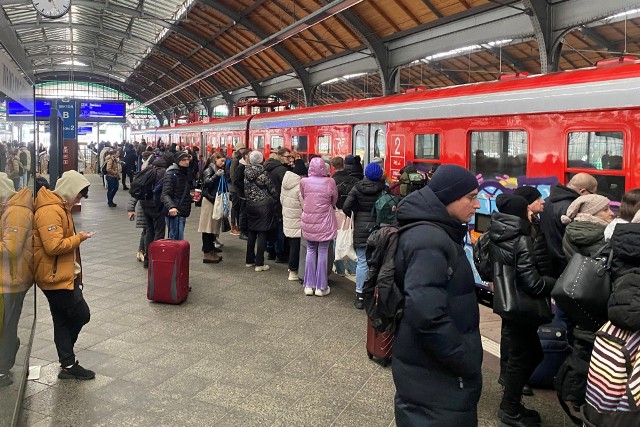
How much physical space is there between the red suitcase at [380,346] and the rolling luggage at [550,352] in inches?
46.2

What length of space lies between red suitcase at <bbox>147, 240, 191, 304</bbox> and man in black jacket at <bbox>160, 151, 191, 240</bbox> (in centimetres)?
110

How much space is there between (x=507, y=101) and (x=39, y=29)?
1121 inches

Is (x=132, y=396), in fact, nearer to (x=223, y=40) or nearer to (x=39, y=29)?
(x=223, y=40)

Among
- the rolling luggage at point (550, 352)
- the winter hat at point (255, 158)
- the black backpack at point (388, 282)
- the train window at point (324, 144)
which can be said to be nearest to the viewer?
the black backpack at point (388, 282)

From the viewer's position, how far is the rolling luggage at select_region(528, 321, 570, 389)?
14.2 feet

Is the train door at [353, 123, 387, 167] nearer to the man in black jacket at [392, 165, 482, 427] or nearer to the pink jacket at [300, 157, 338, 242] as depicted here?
the pink jacket at [300, 157, 338, 242]

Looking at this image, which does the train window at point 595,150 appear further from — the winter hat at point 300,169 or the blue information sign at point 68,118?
the blue information sign at point 68,118

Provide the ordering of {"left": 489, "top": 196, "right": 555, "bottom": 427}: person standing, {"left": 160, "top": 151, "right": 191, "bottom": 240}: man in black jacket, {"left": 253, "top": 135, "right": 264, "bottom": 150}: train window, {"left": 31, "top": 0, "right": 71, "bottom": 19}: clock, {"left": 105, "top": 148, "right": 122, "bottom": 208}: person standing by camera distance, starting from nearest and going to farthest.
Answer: {"left": 489, "top": 196, "right": 555, "bottom": 427}: person standing, {"left": 160, "top": 151, "right": 191, "bottom": 240}: man in black jacket, {"left": 31, "top": 0, "right": 71, "bottom": 19}: clock, {"left": 253, "top": 135, "right": 264, "bottom": 150}: train window, {"left": 105, "top": 148, "right": 122, "bottom": 208}: person standing

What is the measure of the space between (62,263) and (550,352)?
3841 millimetres

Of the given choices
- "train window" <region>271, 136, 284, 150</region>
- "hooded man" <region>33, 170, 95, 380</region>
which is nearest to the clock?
"hooded man" <region>33, 170, 95, 380</region>

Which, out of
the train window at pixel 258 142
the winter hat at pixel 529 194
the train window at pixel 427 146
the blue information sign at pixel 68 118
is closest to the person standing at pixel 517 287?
the winter hat at pixel 529 194

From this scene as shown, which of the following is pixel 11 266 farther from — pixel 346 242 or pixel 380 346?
pixel 346 242

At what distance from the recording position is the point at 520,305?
3.65 metres

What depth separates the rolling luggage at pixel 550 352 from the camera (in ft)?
14.2
